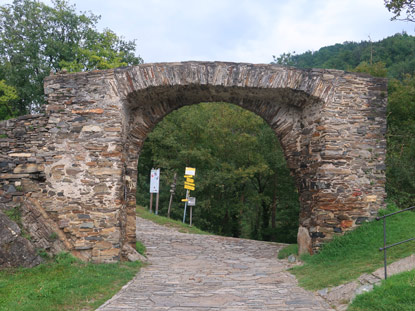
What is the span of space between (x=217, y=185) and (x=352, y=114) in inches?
472

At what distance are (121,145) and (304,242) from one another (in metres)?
4.27

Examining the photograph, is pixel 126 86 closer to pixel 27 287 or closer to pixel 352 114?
pixel 27 287

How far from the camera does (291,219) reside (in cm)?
1991

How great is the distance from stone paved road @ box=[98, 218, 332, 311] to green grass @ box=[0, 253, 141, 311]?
279mm

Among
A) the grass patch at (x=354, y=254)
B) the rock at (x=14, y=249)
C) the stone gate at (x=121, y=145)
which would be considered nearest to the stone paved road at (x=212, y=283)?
the grass patch at (x=354, y=254)

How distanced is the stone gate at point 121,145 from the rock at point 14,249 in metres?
0.53

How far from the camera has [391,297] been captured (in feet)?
12.8

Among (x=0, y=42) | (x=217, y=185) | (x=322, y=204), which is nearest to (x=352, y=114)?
(x=322, y=204)

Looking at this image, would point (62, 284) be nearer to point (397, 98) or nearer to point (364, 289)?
point (364, 289)

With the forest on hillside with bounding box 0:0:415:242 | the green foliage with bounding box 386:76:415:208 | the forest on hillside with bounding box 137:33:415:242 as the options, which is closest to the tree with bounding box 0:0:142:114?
the forest on hillside with bounding box 0:0:415:242

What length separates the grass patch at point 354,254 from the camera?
5.55 metres

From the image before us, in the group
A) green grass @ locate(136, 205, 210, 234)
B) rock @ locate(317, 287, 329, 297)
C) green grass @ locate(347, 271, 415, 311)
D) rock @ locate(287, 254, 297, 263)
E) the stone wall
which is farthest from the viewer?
green grass @ locate(136, 205, 210, 234)

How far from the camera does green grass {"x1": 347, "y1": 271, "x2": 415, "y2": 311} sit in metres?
3.77

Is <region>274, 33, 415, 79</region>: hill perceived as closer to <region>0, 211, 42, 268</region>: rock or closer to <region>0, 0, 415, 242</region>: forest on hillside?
<region>0, 0, 415, 242</region>: forest on hillside
